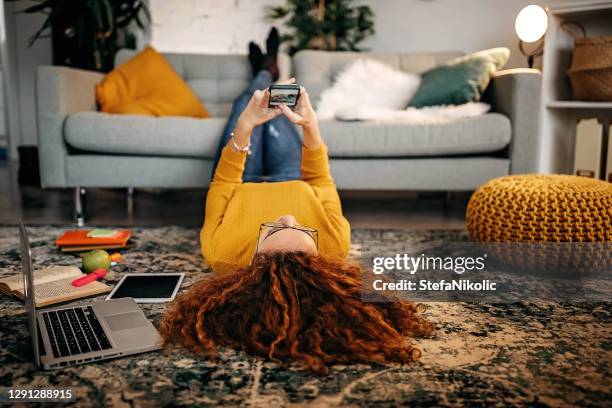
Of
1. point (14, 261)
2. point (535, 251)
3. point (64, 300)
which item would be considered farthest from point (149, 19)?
point (535, 251)

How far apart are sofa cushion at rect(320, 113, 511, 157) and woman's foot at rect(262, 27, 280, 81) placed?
0.56m

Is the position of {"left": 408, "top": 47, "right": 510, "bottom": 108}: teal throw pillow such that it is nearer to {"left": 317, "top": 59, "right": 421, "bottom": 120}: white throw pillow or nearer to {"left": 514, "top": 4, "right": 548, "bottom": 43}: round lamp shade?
{"left": 317, "top": 59, "right": 421, "bottom": 120}: white throw pillow

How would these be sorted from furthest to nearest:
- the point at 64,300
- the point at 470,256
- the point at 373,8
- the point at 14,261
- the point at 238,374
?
the point at 373,8
the point at 470,256
the point at 14,261
the point at 64,300
the point at 238,374

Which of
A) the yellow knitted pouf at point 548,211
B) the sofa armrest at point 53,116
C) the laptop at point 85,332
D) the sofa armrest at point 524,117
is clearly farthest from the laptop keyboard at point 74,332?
the sofa armrest at point 524,117

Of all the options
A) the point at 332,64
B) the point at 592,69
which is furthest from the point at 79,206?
the point at 592,69

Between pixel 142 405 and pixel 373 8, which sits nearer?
pixel 142 405

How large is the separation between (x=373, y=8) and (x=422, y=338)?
9.91 ft

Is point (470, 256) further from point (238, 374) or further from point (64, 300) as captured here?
point (64, 300)

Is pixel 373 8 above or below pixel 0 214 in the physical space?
above

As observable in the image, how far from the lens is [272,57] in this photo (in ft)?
9.15

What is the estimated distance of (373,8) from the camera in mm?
3754

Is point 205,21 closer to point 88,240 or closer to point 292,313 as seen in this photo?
point 88,240

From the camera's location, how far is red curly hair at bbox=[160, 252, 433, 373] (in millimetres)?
1020

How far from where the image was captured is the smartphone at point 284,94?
1.50m
